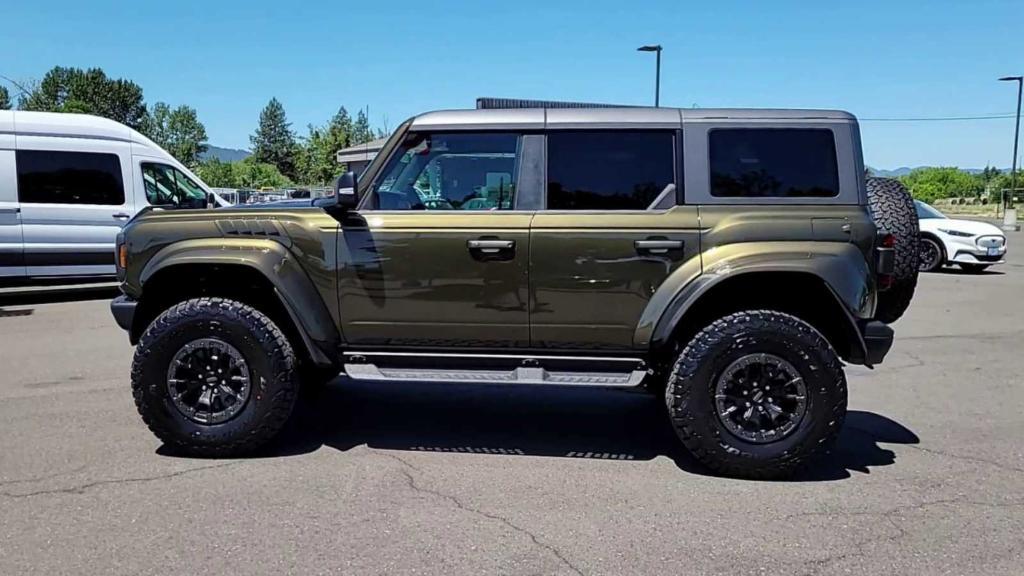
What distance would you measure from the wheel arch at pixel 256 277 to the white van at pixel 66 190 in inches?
251

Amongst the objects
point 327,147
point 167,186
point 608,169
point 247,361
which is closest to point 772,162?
point 608,169

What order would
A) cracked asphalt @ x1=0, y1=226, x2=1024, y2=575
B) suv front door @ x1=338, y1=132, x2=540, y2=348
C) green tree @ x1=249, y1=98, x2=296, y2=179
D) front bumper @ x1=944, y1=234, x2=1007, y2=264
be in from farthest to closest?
green tree @ x1=249, y1=98, x2=296, y2=179
front bumper @ x1=944, y1=234, x2=1007, y2=264
suv front door @ x1=338, y1=132, x2=540, y2=348
cracked asphalt @ x1=0, y1=226, x2=1024, y2=575

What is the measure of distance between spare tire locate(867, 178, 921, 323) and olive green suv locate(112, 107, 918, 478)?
1 centimetres

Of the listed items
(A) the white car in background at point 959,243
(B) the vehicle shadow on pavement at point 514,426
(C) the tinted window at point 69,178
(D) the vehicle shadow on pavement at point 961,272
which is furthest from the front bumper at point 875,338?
(D) the vehicle shadow on pavement at point 961,272

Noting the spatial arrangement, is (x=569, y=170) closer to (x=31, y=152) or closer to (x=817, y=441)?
(x=817, y=441)

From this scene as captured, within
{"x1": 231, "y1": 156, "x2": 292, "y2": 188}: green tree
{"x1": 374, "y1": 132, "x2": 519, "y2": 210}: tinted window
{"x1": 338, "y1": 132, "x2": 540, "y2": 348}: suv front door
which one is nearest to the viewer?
{"x1": 338, "y1": 132, "x2": 540, "y2": 348}: suv front door

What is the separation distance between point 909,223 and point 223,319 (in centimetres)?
401

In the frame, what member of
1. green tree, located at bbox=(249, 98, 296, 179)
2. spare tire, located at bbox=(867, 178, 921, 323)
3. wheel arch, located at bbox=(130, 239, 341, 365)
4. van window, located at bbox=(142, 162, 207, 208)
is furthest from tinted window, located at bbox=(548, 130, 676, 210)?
green tree, located at bbox=(249, 98, 296, 179)

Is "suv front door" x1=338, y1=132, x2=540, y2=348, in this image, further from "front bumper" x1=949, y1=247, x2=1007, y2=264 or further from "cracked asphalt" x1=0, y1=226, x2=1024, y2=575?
"front bumper" x1=949, y1=247, x2=1007, y2=264

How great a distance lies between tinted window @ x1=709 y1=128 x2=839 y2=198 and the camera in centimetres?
449

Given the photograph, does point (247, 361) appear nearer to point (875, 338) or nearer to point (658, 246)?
point (658, 246)

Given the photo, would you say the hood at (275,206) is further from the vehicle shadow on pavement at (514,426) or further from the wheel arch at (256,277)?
the vehicle shadow on pavement at (514,426)

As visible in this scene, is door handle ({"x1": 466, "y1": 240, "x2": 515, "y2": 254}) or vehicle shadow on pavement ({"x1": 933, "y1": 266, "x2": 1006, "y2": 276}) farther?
vehicle shadow on pavement ({"x1": 933, "y1": 266, "x2": 1006, "y2": 276})

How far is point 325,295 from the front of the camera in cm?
467
